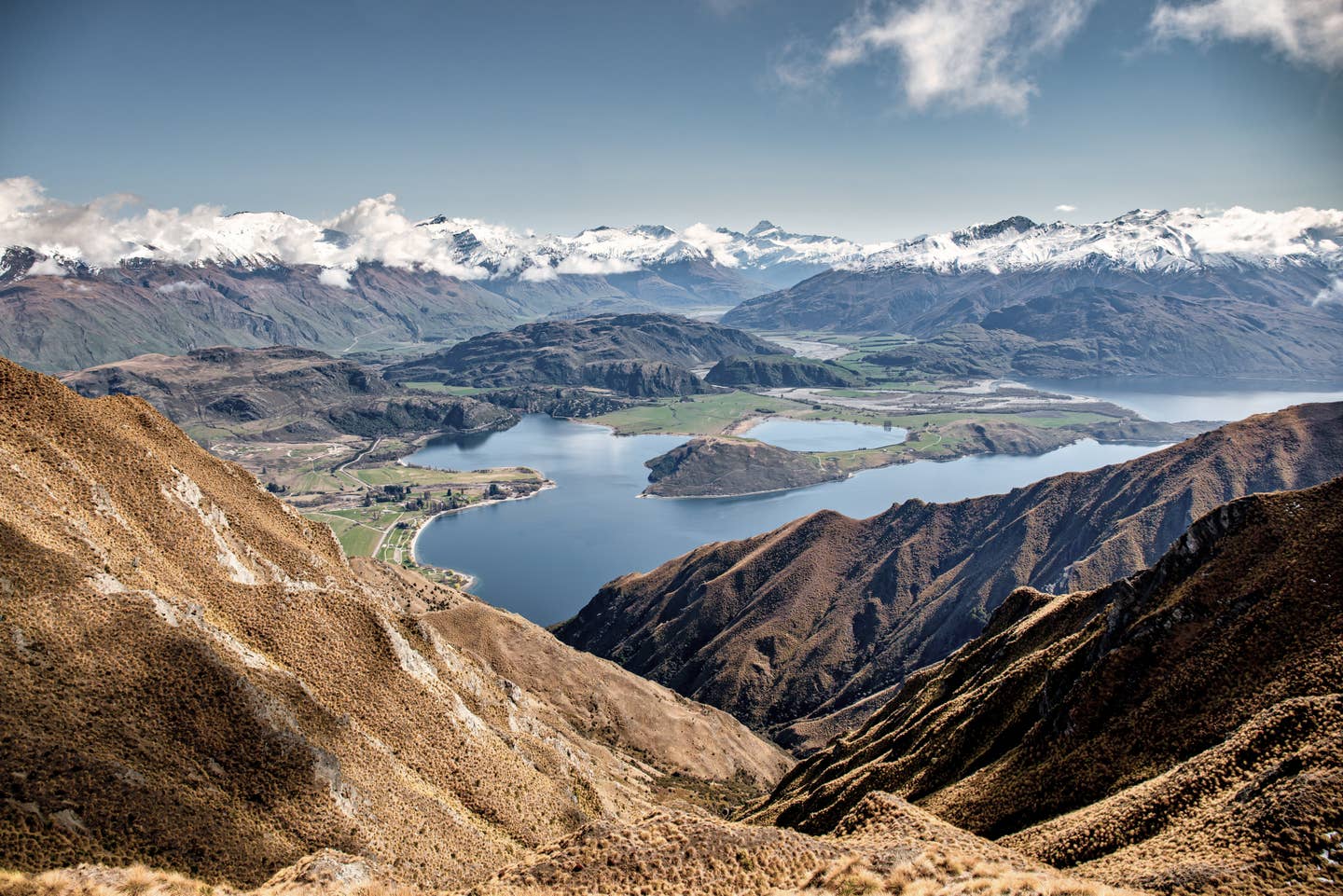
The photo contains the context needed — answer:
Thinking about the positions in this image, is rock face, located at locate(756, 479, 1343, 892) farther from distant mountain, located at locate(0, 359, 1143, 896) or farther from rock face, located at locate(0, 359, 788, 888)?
rock face, located at locate(0, 359, 788, 888)

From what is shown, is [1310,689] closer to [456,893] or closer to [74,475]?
[456,893]

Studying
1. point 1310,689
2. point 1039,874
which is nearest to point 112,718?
point 1039,874

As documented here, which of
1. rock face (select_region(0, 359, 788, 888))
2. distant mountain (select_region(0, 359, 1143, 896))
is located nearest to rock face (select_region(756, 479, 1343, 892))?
distant mountain (select_region(0, 359, 1143, 896))

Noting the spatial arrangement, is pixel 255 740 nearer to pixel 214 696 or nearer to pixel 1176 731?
pixel 214 696

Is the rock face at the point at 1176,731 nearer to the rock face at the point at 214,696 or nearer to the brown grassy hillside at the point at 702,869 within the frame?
the brown grassy hillside at the point at 702,869

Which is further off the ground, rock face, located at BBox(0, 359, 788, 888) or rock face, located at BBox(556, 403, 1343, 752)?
rock face, located at BBox(0, 359, 788, 888)
